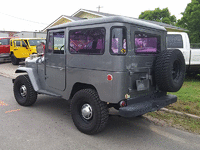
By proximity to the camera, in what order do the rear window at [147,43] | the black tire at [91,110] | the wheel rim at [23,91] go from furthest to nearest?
the wheel rim at [23,91] < the rear window at [147,43] < the black tire at [91,110]

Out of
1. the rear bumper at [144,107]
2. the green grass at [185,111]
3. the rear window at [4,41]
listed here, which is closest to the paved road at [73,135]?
Answer: the green grass at [185,111]

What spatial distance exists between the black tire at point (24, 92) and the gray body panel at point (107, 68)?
A: 0.83m

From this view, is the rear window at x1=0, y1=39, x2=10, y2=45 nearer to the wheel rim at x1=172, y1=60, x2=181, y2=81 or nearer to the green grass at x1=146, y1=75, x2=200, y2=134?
the green grass at x1=146, y1=75, x2=200, y2=134

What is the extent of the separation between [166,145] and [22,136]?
2.68 m

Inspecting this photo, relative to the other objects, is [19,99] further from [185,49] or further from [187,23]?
[187,23]

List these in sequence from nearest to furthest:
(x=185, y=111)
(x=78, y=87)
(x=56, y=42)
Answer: (x=78, y=87) → (x=56, y=42) → (x=185, y=111)

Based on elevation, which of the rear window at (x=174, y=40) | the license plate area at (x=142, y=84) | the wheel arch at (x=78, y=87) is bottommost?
the wheel arch at (x=78, y=87)

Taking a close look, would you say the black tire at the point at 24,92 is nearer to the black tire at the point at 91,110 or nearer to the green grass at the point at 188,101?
the black tire at the point at 91,110

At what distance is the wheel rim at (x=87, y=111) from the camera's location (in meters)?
3.86

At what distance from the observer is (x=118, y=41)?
3.49 metres

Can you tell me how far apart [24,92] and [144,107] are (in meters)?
3.43

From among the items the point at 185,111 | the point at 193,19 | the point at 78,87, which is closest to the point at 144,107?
the point at 78,87

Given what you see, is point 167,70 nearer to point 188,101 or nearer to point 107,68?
point 107,68

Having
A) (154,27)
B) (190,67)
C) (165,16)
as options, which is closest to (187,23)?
(165,16)
